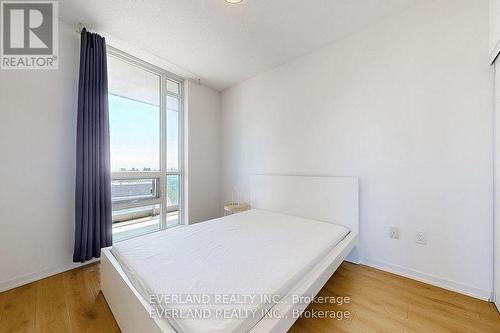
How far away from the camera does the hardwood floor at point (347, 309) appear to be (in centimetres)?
135

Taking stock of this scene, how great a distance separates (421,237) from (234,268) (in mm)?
1824

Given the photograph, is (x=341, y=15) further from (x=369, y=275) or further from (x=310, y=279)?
(x=369, y=275)

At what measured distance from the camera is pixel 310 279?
1347 millimetres

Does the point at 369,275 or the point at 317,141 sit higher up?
the point at 317,141

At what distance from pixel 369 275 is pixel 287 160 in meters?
1.63

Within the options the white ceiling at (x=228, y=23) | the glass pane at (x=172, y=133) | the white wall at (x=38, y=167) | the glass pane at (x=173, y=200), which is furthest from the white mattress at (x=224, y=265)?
the white ceiling at (x=228, y=23)

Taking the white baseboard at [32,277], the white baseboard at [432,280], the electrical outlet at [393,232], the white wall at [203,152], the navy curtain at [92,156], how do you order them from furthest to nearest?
the white wall at [203,152] → the navy curtain at [92,156] → the electrical outlet at [393,232] → the white baseboard at [32,277] → the white baseboard at [432,280]

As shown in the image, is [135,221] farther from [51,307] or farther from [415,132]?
[415,132]

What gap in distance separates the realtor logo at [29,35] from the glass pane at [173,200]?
2005mm

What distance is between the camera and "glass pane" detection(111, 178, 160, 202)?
2.70m

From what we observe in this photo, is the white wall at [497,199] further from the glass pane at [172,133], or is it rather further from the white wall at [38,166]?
the white wall at [38,166]

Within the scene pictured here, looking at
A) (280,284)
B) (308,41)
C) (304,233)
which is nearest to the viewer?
(280,284)

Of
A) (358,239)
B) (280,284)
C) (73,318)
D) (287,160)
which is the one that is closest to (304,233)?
(358,239)

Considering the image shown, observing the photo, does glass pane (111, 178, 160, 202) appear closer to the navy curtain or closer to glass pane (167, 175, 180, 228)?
glass pane (167, 175, 180, 228)
